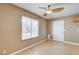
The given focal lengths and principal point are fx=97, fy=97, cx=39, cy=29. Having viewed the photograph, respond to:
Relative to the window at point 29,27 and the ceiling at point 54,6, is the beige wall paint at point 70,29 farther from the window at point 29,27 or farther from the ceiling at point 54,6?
the window at point 29,27

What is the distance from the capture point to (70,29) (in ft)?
5.70

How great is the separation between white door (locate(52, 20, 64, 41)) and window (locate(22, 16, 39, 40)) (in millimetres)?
340

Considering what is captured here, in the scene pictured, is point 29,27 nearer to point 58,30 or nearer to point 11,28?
point 11,28

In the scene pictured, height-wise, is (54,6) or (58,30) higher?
(54,6)

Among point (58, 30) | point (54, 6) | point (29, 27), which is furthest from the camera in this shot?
point (58, 30)

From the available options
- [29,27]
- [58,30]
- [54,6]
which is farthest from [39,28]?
[54,6]

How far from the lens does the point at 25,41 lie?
66.6 inches

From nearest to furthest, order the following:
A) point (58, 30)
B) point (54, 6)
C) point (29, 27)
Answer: point (54, 6), point (29, 27), point (58, 30)

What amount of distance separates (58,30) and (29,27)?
A: 1.78 feet

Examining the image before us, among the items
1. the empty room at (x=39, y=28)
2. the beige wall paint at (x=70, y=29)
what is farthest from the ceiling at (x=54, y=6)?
the beige wall paint at (x=70, y=29)

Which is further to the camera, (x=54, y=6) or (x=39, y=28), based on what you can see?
(x=39, y=28)

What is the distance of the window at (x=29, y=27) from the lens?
166 cm

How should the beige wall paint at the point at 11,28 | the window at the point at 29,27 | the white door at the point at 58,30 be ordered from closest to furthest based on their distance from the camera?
the beige wall paint at the point at 11,28
the window at the point at 29,27
the white door at the point at 58,30

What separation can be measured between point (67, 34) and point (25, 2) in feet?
3.04
